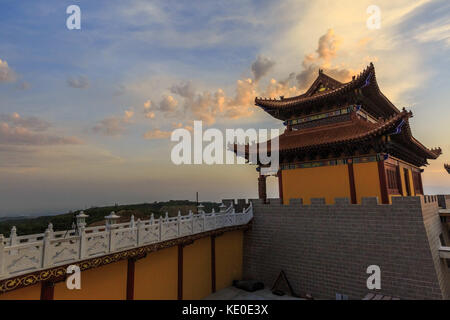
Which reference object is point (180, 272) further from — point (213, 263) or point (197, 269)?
point (213, 263)

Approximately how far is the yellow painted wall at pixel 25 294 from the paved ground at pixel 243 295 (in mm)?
7644

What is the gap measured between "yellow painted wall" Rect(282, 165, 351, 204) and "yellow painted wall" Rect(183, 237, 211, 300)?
213 inches

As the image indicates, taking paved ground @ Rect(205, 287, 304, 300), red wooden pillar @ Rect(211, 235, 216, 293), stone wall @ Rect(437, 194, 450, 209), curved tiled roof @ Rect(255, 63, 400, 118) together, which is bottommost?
paved ground @ Rect(205, 287, 304, 300)

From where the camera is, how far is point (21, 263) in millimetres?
5574

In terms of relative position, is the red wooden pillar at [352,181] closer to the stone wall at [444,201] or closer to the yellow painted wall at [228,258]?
the yellow painted wall at [228,258]

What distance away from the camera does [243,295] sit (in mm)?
12406

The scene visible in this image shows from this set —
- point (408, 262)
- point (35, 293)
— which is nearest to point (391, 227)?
point (408, 262)

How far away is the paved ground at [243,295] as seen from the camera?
1208 cm

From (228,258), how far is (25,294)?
9490 millimetres

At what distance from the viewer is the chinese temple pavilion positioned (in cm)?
1216

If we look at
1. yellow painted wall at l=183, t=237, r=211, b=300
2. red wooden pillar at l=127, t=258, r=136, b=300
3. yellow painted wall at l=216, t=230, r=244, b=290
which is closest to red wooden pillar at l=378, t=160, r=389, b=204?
yellow painted wall at l=216, t=230, r=244, b=290

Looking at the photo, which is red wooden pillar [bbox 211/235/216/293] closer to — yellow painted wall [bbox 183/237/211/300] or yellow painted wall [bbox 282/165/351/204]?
yellow painted wall [bbox 183/237/211/300]

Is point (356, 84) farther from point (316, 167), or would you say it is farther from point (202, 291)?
point (202, 291)

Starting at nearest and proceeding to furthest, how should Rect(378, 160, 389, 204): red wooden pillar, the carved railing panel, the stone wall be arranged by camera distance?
the carved railing panel, Rect(378, 160, 389, 204): red wooden pillar, the stone wall
